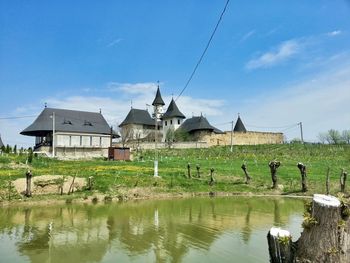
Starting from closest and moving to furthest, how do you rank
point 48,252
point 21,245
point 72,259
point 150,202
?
1. point 72,259
2. point 48,252
3. point 21,245
4. point 150,202

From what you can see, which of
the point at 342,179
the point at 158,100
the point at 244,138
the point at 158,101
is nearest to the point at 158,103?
the point at 158,101

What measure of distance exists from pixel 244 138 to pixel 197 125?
32.4 feet

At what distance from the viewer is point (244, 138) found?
74.9 m

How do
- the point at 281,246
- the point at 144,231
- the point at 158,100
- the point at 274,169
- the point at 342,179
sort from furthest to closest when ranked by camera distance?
the point at 158,100 → the point at 274,169 → the point at 342,179 → the point at 144,231 → the point at 281,246

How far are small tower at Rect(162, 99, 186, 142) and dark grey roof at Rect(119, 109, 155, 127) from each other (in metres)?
3.08

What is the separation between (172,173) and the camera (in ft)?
105

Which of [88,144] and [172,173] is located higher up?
[88,144]

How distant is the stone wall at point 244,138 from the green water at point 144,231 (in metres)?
50.7

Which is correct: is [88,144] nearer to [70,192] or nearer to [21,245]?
[70,192]

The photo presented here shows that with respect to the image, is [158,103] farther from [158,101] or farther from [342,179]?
[342,179]

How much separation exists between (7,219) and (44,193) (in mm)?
7043

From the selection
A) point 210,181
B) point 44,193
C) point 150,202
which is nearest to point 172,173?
→ point 210,181

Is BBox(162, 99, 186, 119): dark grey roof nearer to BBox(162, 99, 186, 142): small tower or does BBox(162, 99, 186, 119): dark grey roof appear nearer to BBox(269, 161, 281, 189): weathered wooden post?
BBox(162, 99, 186, 142): small tower

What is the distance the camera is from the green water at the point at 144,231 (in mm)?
10242
